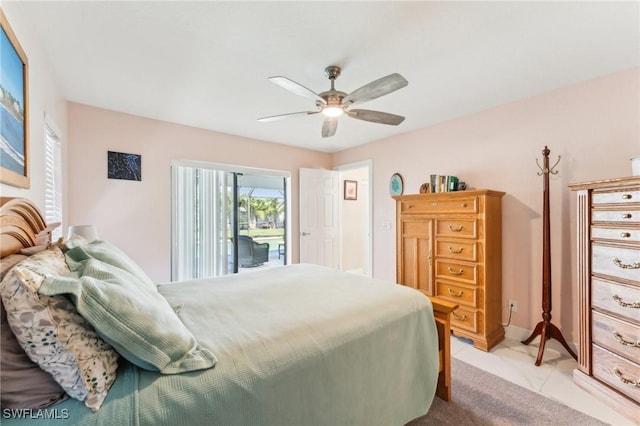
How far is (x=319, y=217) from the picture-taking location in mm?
4852

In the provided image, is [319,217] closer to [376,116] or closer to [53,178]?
[376,116]

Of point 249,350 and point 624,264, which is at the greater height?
point 624,264

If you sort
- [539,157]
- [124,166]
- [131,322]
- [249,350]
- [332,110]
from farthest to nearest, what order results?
1. [124,166]
2. [539,157]
3. [332,110]
4. [249,350]
5. [131,322]

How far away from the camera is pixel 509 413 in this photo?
1.77 meters

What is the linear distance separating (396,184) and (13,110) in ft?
12.4

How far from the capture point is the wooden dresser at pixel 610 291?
1713 millimetres

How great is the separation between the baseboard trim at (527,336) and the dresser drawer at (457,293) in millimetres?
585

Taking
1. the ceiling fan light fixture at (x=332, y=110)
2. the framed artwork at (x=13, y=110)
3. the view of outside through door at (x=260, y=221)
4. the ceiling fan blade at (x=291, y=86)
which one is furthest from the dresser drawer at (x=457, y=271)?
the view of outside through door at (x=260, y=221)

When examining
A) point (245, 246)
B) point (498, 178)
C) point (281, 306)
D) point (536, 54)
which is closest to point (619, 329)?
point (498, 178)

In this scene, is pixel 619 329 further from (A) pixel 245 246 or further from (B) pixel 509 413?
(A) pixel 245 246

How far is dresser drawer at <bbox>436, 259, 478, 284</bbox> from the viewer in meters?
2.70

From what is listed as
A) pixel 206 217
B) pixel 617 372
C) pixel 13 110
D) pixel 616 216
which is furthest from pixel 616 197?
pixel 206 217

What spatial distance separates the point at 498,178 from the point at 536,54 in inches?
51.1

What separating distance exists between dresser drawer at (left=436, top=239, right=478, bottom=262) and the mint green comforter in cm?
126
